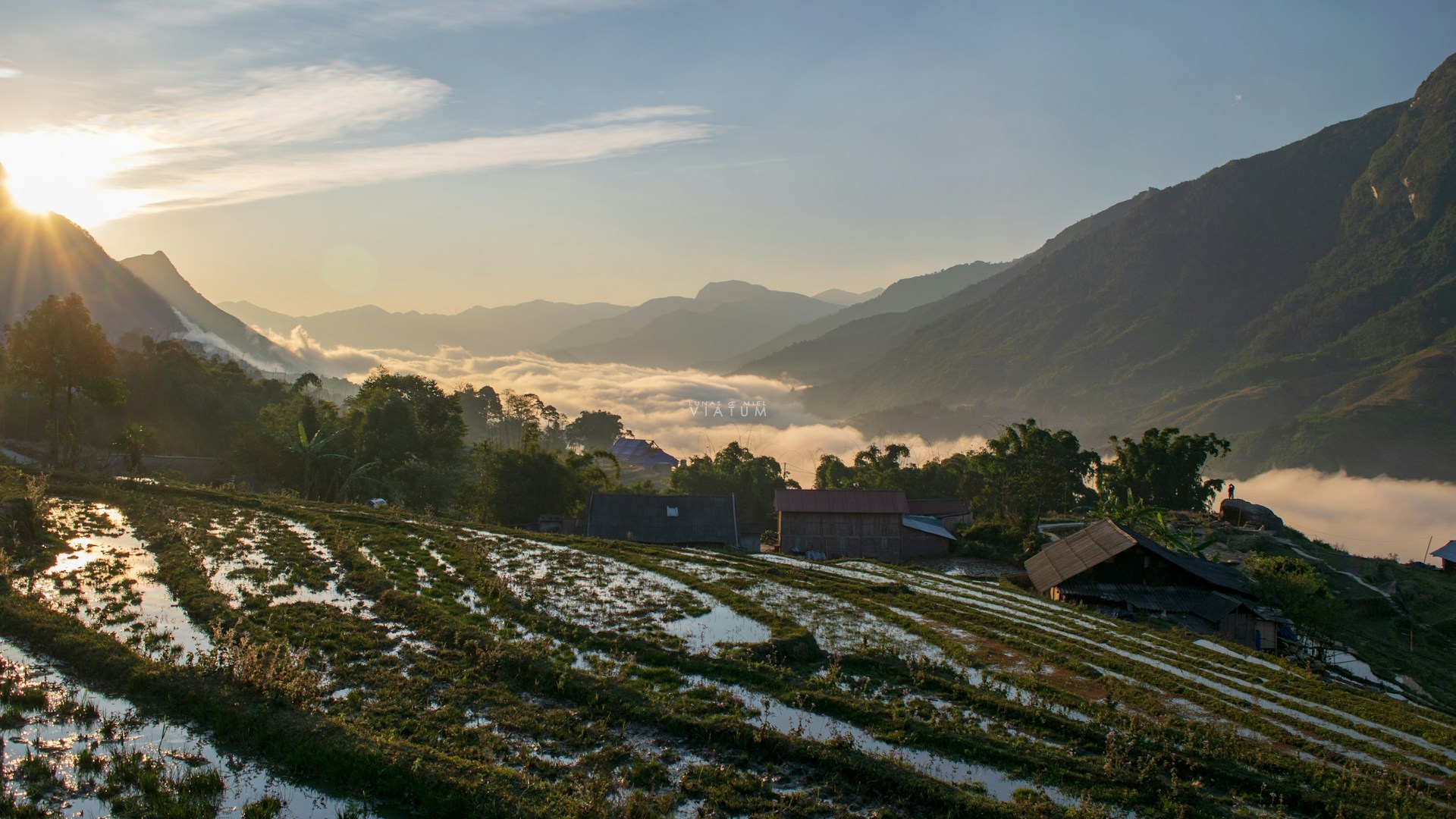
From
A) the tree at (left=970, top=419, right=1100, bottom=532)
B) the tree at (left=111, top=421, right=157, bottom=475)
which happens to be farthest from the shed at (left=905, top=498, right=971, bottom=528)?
the tree at (left=111, top=421, right=157, bottom=475)

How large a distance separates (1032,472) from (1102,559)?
3096 centimetres

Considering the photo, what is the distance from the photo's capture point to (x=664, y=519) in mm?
46000

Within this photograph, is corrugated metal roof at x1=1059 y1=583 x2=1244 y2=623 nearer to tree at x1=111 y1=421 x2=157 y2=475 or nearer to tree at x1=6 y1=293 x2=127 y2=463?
tree at x1=111 y1=421 x2=157 y2=475

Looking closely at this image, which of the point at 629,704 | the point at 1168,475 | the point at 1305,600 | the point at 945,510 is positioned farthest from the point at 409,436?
the point at 1168,475

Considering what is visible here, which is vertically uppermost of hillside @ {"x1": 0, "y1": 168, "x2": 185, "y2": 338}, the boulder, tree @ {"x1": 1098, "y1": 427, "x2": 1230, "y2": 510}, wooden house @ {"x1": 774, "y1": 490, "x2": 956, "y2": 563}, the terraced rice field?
hillside @ {"x1": 0, "y1": 168, "x2": 185, "y2": 338}

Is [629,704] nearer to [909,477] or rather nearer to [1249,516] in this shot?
[909,477]

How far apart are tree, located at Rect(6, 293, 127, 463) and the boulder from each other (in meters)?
68.0

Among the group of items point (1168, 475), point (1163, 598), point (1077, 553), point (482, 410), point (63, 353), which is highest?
point (63, 353)

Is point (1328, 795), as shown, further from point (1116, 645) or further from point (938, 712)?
point (1116, 645)

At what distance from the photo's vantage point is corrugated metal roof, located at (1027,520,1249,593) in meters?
33.4

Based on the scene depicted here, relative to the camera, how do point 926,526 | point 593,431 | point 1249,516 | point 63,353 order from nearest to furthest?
point 63,353
point 926,526
point 1249,516
point 593,431

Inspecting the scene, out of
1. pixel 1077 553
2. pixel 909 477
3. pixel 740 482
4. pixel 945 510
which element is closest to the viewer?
pixel 1077 553

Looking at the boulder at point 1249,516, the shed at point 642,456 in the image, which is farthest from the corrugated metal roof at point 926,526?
the shed at point 642,456

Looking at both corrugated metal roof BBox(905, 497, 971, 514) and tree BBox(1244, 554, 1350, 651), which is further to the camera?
corrugated metal roof BBox(905, 497, 971, 514)
